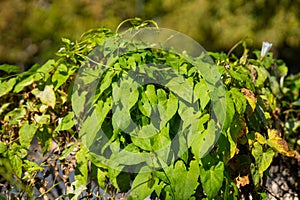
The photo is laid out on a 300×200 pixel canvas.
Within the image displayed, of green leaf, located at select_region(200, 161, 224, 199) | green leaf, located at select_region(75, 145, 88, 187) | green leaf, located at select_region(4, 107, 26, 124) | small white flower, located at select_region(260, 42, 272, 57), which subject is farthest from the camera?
small white flower, located at select_region(260, 42, 272, 57)

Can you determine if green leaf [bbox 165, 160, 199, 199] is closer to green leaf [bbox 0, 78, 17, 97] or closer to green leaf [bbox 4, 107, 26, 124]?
green leaf [bbox 4, 107, 26, 124]

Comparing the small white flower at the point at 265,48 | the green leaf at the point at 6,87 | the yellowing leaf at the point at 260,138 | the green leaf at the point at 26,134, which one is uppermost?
the small white flower at the point at 265,48

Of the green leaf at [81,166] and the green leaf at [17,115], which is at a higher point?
the green leaf at [17,115]

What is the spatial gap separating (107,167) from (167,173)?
212 mm

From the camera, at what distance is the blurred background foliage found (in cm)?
1192

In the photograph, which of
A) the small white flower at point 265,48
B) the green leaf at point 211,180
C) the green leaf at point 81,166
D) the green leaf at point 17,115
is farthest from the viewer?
the small white flower at point 265,48

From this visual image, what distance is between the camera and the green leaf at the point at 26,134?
1987 millimetres

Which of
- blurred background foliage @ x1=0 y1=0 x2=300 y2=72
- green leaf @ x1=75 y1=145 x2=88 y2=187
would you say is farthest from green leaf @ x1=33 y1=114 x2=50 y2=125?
blurred background foliage @ x1=0 y1=0 x2=300 y2=72

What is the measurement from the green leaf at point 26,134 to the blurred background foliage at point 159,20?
32.2ft

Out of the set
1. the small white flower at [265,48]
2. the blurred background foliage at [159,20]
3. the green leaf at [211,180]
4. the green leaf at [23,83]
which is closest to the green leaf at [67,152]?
the green leaf at [23,83]

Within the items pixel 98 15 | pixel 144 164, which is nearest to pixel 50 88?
pixel 144 164

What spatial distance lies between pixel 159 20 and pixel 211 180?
40.2 feet

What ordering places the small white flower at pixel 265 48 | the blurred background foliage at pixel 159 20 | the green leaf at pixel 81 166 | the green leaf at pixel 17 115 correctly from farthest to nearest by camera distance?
the blurred background foliage at pixel 159 20 → the small white flower at pixel 265 48 → the green leaf at pixel 17 115 → the green leaf at pixel 81 166

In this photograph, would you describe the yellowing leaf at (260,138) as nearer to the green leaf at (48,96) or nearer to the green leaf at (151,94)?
the green leaf at (151,94)
